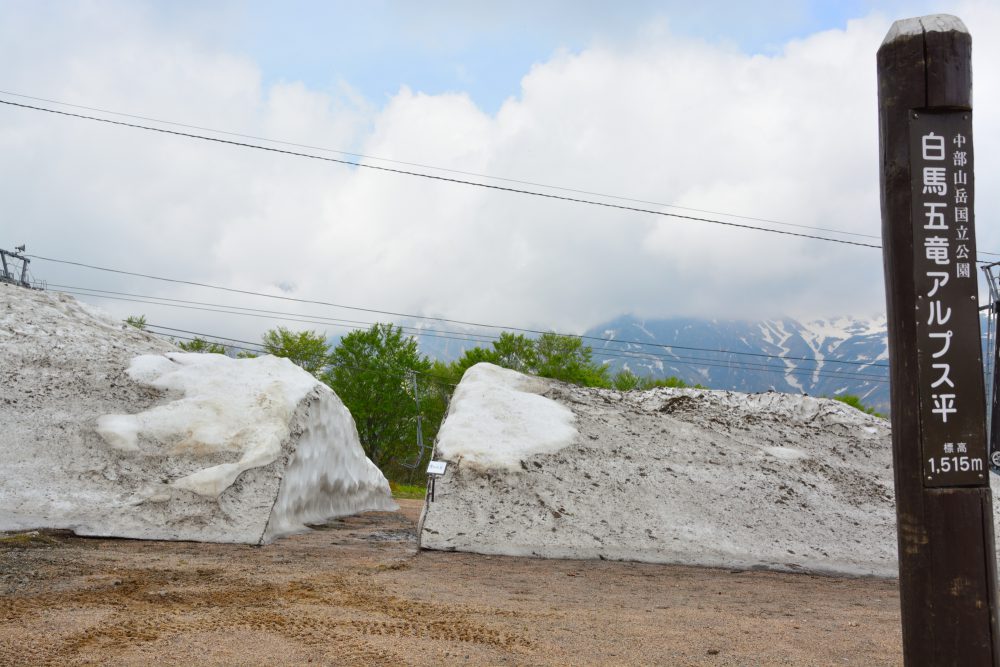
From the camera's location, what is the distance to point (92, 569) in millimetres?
7148

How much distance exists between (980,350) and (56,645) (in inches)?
214

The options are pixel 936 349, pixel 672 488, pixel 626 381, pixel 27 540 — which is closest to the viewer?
pixel 936 349

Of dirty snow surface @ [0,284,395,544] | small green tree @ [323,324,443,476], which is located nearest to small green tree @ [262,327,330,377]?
small green tree @ [323,324,443,476]

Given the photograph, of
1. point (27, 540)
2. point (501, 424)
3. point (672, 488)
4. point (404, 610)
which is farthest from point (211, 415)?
point (672, 488)

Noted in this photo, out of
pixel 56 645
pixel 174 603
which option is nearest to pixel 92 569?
pixel 174 603

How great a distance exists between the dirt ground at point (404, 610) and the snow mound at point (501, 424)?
5.51 feet

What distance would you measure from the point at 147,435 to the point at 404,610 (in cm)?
636

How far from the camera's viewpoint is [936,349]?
3539mm

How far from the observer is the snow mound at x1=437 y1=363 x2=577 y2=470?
10.5 meters

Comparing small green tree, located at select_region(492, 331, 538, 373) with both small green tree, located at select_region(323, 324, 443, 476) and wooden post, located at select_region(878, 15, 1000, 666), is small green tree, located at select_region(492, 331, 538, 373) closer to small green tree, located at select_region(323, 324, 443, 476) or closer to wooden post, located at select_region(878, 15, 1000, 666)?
small green tree, located at select_region(323, 324, 443, 476)

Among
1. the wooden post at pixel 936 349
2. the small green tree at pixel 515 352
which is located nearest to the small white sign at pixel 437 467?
the wooden post at pixel 936 349

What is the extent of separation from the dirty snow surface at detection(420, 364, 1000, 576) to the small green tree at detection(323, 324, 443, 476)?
1158 inches

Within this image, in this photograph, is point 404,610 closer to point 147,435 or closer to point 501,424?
point 501,424

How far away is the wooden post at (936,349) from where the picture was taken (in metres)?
3.46
